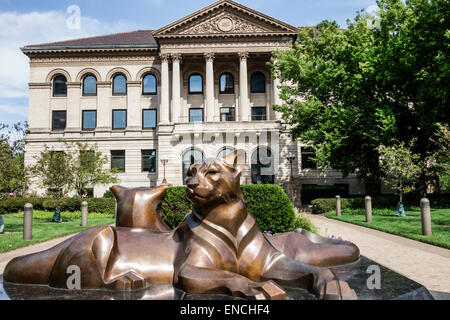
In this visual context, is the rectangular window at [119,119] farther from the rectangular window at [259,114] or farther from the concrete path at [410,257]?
the concrete path at [410,257]

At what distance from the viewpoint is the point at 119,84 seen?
38188mm

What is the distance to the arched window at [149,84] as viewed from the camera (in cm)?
3816

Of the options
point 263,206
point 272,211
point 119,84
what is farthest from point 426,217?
point 119,84

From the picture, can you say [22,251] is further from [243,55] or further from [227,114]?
[243,55]

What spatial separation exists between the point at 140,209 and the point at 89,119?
38875 millimetres

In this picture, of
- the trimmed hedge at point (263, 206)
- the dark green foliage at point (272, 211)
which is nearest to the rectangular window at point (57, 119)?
the trimmed hedge at point (263, 206)

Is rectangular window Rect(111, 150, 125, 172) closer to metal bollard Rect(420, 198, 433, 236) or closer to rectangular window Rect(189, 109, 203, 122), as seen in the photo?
rectangular window Rect(189, 109, 203, 122)

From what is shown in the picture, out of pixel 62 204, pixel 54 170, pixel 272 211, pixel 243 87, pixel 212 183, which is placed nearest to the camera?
pixel 212 183

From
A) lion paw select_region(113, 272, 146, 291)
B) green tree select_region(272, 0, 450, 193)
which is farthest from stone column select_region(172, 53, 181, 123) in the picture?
lion paw select_region(113, 272, 146, 291)

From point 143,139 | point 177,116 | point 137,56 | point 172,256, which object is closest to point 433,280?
point 172,256

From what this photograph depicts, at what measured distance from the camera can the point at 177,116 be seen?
3462 centimetres

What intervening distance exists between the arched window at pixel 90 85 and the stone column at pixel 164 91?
30.7 feet

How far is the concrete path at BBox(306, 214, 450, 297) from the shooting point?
575 cm

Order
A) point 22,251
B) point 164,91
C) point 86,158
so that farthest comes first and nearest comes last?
point 164,91 → point 86,158 → point 22,251
